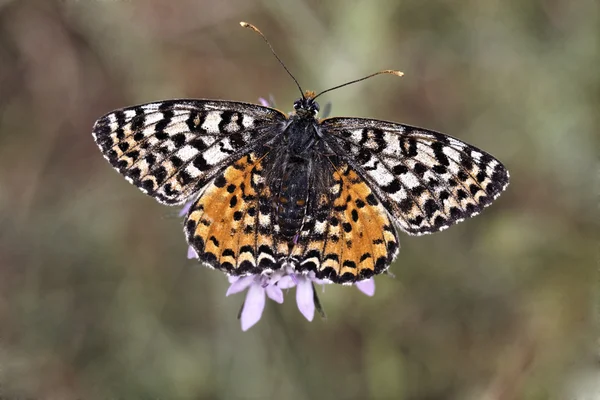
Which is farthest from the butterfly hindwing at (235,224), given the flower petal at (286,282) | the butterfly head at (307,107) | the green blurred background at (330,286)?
the green blurred background at (330,286)

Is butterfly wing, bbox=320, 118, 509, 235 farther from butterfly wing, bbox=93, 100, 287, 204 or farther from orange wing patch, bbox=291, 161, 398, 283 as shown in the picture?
butterfly wing, bbox=93, 100, 287, 204

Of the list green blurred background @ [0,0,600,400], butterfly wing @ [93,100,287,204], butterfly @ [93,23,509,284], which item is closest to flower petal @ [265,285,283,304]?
butterfly @ [93,23,509,284]

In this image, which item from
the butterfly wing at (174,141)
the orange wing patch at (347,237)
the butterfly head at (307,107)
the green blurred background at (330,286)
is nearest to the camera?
the orange wing patch at (347,237)

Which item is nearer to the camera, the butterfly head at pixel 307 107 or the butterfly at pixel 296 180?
the butterfly at pixel 296 180

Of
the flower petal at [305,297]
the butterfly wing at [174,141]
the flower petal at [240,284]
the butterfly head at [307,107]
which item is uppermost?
the butterfly head at [307,107]

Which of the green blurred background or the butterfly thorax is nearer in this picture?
the butterfly thorax

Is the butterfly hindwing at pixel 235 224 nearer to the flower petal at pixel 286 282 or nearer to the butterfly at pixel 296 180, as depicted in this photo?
the butterfly at pixel 296 180
